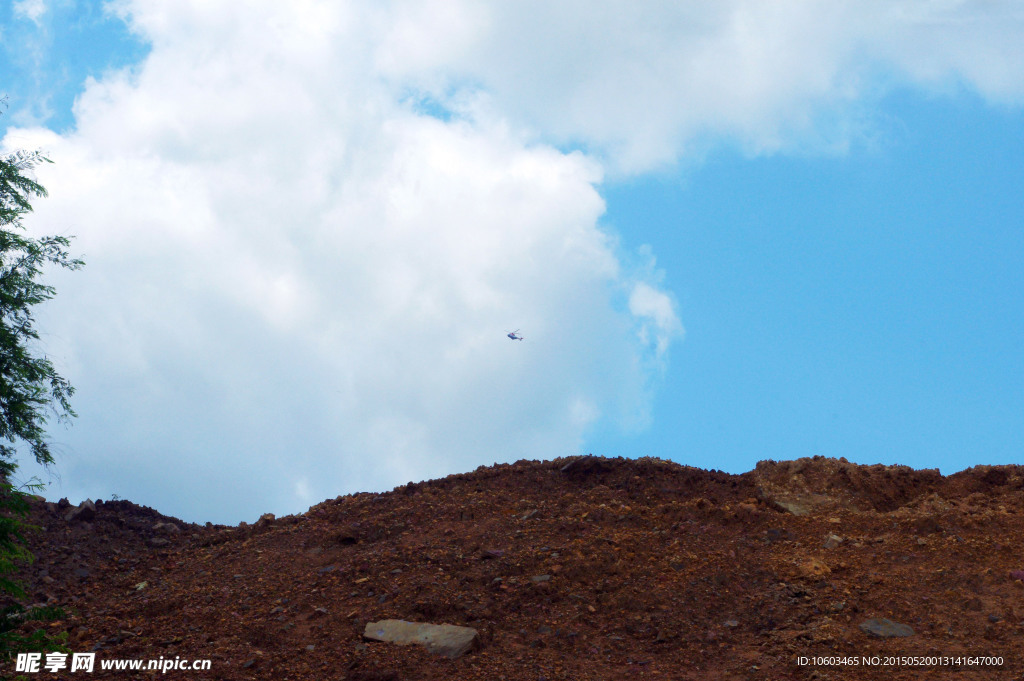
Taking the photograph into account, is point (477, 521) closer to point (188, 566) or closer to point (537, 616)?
point (537, 616)

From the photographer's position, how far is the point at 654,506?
15.0 metres

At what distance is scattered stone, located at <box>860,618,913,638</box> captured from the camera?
10656 millimetres

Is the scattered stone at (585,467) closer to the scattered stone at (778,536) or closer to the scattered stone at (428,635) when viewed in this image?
the scattered stone at (778,536)

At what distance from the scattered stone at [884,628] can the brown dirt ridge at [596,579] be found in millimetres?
26

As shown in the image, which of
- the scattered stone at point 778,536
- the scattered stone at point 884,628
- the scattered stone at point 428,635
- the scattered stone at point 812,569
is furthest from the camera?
the scattered stone at point 778,536

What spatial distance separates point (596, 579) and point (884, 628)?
12.8ft

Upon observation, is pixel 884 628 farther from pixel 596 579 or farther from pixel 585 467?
pixel 585 467

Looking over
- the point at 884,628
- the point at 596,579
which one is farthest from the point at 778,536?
the point at 596,579

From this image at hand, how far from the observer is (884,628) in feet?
35.3

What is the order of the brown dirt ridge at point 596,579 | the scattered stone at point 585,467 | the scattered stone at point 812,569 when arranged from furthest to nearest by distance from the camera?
1. the scattered stone at point 585,467
2. the scattered stone at point 812,569
3. the brown dirt ridge at point 596,579

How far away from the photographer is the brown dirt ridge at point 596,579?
415 inches

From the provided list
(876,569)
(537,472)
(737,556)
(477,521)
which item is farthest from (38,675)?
(876,569)

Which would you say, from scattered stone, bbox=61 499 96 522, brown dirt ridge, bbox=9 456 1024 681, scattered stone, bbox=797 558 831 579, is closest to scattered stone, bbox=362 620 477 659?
brown dirt ridge, bbox=9 456 1024 681

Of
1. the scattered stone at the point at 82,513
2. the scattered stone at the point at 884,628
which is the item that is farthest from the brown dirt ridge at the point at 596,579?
the scattered stone at the point at 82,513
